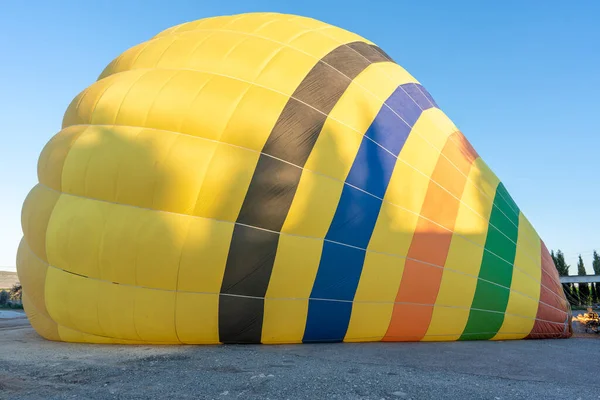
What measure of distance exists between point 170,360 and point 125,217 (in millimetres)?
2012

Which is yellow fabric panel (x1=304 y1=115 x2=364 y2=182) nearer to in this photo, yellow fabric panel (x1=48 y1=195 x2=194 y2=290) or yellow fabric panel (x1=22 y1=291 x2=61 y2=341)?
yellow fabric panel (x1=48 y1=195 x2=194 y2=290)

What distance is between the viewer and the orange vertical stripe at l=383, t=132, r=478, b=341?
6.03 m

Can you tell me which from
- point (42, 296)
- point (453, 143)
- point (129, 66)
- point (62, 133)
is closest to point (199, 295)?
point (42, 296)

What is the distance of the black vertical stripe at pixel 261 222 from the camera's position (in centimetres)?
553

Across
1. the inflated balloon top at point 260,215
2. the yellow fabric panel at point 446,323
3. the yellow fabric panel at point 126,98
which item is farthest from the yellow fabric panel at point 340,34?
the yellow fabric panel at point 446,323

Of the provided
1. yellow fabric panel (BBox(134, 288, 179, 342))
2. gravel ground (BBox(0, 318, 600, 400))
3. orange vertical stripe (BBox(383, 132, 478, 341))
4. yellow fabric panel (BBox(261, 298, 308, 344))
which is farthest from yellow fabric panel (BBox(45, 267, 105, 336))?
orange vertical stripe (BBox(383, 132, 478, 341))

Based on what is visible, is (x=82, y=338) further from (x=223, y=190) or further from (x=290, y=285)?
(x=290, y=285)

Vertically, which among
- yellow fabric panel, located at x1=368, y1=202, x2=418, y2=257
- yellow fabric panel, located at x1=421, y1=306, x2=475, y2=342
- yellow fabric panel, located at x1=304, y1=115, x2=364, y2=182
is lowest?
yellow fabric panel, located at x1=421, y1=306, x2=475, y2=342

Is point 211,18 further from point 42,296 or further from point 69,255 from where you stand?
point 42,296

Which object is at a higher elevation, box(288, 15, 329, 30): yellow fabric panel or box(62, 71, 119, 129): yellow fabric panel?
box(288, 15, 329, 30): yellow fabric panel

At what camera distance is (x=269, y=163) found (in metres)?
5.71

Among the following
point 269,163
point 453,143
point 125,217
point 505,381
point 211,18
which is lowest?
point 505,381

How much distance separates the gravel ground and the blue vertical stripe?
0.33 m

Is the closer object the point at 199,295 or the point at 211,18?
the point at 199,295
